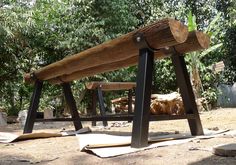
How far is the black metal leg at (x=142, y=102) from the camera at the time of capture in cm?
247

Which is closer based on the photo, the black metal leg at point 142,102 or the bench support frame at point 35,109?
the black metal leg at point 142,102

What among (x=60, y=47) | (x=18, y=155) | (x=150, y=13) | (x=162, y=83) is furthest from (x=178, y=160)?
(x=150, y=13)

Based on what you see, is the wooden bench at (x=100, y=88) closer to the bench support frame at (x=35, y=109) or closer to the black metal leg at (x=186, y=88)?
the bench support frame at (x=35, y=109)

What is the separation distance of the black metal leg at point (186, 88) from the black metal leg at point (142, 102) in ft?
1.70

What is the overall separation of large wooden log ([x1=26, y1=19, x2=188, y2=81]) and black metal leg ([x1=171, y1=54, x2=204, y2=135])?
1.39 ft

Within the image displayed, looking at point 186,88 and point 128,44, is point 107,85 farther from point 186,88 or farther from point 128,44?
point 128,44

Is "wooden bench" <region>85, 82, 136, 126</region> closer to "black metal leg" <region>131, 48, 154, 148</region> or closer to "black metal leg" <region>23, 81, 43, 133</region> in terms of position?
"black metal leg" <region>23, 81, 43, 133</region>

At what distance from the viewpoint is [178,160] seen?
6.42ft

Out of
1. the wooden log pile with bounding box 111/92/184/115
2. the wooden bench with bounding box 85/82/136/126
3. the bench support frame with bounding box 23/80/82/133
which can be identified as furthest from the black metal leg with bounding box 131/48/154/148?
the wooden log pile with bounding box 111/92/184/115

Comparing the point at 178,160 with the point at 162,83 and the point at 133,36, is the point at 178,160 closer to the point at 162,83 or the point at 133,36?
the point at 133,36

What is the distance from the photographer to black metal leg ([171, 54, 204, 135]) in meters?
3.03

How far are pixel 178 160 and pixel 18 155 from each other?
50.1 inches

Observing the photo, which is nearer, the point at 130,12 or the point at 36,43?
the point at 36,43

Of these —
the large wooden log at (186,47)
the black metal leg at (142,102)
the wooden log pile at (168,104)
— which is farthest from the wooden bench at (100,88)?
the black metal leg at (142,102)
